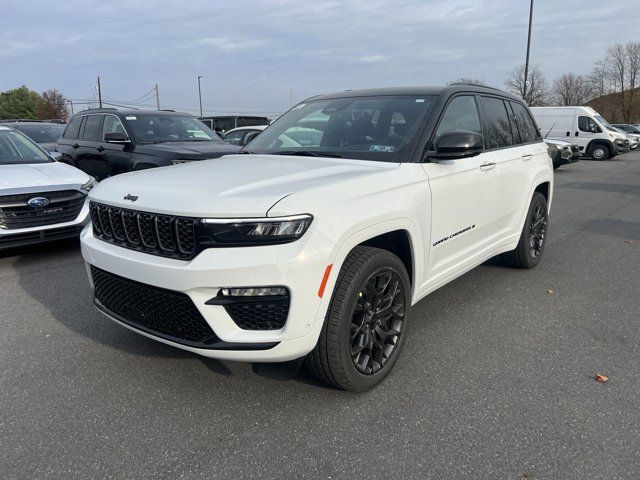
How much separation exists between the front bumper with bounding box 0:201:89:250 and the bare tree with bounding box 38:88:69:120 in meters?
85.0

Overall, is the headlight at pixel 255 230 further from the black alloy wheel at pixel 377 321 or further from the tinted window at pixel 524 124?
the tinted window at pixel 524 124

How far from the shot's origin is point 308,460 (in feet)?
7.89

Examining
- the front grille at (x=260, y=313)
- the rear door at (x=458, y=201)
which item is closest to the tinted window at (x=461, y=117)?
the rear door at (x=458, y=201)

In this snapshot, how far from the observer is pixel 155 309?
2.72m

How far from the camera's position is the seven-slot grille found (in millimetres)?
2555

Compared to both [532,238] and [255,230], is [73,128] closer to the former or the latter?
[532,238]

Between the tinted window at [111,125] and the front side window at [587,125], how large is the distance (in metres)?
20.9

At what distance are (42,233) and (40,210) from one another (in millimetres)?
258

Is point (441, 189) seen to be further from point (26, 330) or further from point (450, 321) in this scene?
point (26, 330)

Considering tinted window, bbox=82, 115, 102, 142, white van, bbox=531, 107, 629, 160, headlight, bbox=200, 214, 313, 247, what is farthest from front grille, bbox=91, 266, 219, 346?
white van, bbox=531, 107, 629, 160

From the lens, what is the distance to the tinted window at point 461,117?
365 centimetres

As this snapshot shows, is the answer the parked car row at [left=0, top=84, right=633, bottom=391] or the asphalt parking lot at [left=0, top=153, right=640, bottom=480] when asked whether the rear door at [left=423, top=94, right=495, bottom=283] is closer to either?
Answer: the parked car row at [left=0, top=84, right=633, bottom=391]

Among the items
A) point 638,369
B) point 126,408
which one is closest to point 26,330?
point 126,408

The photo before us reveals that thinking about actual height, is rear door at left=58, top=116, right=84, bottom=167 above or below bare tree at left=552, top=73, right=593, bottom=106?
below
